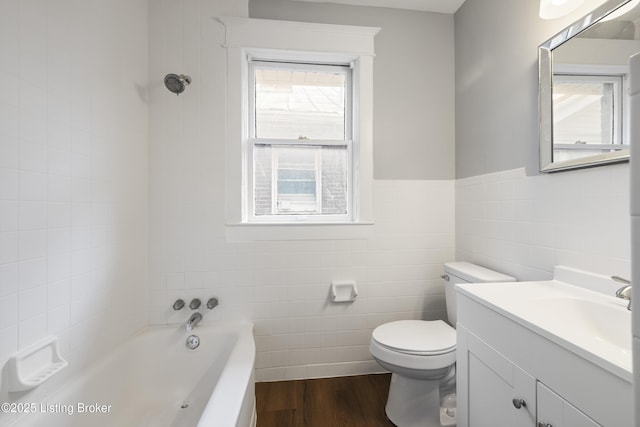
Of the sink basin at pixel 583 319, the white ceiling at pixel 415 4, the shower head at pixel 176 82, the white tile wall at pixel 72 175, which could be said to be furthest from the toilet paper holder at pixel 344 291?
the white ceiling at pixel 415 4

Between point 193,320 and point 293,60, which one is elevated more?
point 293,60

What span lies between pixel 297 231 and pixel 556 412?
1.37 meters

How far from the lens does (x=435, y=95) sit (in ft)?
6.15

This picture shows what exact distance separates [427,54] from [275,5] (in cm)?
108

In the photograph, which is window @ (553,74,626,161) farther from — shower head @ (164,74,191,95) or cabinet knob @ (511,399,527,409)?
shower head @ (164,74,191,95)

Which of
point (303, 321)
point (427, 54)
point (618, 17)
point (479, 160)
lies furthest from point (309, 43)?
point (303, 321)

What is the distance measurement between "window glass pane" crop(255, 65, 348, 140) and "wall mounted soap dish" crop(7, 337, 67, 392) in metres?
1.48

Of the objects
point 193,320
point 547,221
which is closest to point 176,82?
point 193,320

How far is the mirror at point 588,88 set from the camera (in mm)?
921

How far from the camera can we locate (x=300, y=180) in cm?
189

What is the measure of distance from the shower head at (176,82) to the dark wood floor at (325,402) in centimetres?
188

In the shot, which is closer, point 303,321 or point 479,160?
point 479,160

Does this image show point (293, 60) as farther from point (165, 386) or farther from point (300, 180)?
point (165, 386)

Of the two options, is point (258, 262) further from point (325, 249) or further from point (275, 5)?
point (275, 5)
